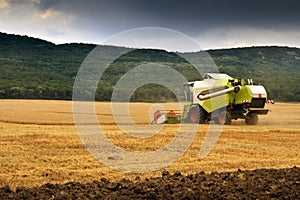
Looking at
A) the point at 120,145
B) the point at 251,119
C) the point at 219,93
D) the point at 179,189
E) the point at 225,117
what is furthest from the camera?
Result: the point at 251,119

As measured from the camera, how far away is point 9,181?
10.1 metres

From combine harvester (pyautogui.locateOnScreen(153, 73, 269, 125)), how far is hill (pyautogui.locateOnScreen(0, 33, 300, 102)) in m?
34.0

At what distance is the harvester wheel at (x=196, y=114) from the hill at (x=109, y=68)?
112ft

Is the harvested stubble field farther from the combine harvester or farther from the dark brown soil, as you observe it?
the combine harvester

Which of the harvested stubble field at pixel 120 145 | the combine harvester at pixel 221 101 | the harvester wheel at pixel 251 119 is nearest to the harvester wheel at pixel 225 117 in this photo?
the combine harvester at pixel 221 101

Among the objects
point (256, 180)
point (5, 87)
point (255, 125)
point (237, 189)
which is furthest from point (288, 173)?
point (5, 87)

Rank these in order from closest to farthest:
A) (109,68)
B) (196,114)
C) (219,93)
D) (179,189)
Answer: (179,189), (219,93), (196,114), (109,68)

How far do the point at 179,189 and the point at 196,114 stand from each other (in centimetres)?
1658

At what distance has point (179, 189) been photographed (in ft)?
29.3

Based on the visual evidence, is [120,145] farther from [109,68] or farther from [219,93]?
[109,68]

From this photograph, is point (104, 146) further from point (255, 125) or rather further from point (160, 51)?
point (160, 51)

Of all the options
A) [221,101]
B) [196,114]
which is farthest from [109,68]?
[221,101]

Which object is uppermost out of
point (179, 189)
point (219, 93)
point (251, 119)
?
point (219, 93)

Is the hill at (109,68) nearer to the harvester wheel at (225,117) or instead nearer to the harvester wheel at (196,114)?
the harvester wheel at (196,114)
